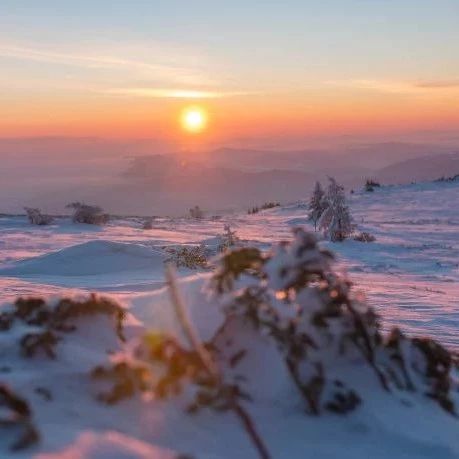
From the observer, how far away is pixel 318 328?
277 cm

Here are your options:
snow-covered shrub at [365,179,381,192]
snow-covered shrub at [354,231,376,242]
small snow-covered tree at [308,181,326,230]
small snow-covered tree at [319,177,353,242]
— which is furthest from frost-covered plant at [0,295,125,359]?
snow-covered shrub at [365,179,381,192]

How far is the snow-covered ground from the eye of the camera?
235cm

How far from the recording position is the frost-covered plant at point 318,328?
8.46ft

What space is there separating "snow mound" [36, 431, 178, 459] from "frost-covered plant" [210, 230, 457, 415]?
62cm

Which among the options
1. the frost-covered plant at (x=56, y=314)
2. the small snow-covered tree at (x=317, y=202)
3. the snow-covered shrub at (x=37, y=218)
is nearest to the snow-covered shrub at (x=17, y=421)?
the frost-covered plant at (x=56, y=314)

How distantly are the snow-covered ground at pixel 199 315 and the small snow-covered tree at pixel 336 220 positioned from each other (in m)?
0.25

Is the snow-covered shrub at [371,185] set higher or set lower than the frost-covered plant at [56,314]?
higher

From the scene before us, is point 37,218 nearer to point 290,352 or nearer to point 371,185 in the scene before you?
point 371,185

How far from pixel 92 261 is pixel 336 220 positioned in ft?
18.9

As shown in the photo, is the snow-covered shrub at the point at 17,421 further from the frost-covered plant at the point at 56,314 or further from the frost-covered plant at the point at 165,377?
the frost-covered plant at the point at 56,314

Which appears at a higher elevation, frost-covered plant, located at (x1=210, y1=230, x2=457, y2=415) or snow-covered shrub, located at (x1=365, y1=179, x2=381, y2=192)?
snow-covered shrub, located at (x1=365, y1=179, x2=381, y2=192)

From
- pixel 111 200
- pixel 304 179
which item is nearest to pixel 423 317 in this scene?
pixel 111 200

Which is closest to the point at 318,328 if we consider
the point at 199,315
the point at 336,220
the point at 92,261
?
the point at 199,315

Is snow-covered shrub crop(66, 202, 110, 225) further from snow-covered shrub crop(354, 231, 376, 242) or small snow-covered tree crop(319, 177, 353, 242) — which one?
snow-covered shrub crop(354, 231, 376, 242)
